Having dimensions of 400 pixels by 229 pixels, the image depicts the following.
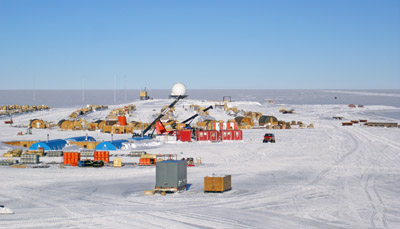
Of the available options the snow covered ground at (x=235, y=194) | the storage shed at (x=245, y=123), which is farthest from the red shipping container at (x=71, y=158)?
the storage shed at (x=245, y=123)

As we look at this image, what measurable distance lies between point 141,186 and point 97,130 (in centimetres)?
3826

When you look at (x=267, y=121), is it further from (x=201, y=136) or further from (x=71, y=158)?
(x=71, y=158)

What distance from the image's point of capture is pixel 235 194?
24.3m

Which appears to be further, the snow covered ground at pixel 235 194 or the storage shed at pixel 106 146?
the storage shed at pixel 106 146

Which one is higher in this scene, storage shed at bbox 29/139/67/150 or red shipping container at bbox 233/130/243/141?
red shipping container at bbox 233/130/243/141

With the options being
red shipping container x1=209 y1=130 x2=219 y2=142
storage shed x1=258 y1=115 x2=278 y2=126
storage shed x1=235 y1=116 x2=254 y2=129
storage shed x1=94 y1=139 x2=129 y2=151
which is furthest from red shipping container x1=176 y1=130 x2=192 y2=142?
storage shed x1=258 y1=115 x2=278 y2=126

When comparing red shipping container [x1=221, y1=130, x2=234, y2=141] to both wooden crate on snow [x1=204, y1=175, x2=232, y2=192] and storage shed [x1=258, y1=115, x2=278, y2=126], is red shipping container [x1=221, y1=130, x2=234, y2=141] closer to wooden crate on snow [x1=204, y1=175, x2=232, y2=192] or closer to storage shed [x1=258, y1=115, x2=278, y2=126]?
storage shed [x1=258, y1=115, x2=278, y2=126]

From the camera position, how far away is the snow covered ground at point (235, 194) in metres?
19.1

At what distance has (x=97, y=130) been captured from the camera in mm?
63594

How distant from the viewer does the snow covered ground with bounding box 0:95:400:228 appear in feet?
62.8

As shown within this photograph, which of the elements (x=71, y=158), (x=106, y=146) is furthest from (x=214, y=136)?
(x=71, y=158)

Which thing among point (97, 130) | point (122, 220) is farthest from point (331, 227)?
point (97, 130)

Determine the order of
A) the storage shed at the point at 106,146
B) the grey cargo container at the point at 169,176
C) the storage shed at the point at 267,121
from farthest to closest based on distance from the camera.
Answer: the storage shed at the point at 267,121
the storage shed at the point at 106,146
the grey cargo container at the point at 169,176

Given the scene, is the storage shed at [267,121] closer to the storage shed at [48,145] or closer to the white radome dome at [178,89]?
the white radome dome at [178,89]
